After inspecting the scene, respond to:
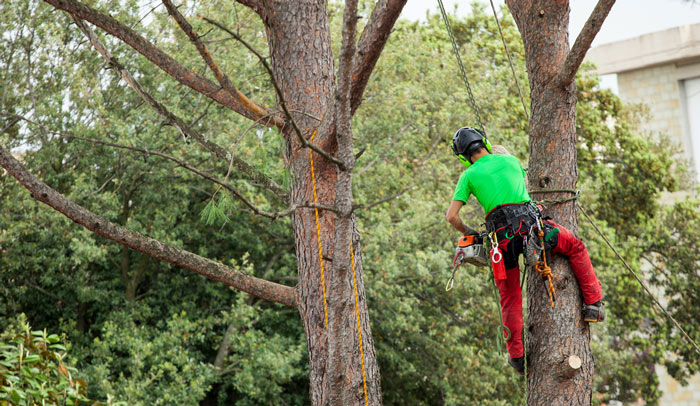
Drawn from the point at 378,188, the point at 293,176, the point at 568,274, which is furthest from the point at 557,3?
the point at 378,188

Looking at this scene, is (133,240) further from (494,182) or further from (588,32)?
(588,32)

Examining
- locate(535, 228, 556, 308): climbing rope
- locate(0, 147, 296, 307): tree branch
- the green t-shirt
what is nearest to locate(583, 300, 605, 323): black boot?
locate(535, 228, 556, 308): climbing rope

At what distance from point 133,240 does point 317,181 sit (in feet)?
2.86

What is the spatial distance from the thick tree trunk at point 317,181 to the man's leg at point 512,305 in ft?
2.40

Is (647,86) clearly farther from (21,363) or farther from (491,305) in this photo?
(21,363)

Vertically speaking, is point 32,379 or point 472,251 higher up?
point 472,251

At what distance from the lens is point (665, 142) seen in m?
17.9

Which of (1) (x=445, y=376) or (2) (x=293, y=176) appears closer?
(2) (x=293, y=176)

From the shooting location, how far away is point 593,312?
128 inches

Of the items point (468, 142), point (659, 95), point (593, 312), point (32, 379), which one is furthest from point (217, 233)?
point (659, 95)

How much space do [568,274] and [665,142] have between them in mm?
16275

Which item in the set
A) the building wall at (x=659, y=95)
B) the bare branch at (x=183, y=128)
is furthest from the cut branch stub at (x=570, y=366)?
the building wall at (x=659, y=95)

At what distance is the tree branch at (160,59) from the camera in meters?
3.28

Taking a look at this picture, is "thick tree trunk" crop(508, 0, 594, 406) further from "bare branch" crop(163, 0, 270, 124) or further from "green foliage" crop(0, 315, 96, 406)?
"green foliage" crop(0, 315, 96, 406)
